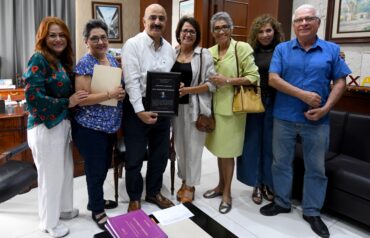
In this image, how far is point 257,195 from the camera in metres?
2.57

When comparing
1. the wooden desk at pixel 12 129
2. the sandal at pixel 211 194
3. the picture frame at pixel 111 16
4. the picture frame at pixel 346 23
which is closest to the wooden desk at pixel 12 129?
the wooden desk at pixel 12 129

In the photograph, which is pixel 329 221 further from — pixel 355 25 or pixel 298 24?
pixel 355 25

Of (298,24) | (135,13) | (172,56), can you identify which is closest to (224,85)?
(172,56)

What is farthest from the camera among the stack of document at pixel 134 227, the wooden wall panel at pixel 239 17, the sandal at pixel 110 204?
the wooden wall panel at pixel 239 17

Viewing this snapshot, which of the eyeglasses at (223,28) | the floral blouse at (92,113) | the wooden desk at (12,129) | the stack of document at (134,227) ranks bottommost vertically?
the stack of document at (134,227)

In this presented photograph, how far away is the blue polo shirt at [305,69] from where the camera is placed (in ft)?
6.49

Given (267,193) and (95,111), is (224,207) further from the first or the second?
(95,111)

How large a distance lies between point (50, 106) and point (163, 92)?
704 mm

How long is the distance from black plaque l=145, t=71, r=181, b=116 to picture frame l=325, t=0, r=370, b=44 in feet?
5.95

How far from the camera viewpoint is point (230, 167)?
241cm

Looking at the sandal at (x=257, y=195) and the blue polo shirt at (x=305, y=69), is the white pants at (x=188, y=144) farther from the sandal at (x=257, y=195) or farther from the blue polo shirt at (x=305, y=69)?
the blue polo shirt at (x=305, y=69)

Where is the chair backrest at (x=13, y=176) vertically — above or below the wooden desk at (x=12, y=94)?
below

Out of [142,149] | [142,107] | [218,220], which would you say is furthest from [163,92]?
[218,220]

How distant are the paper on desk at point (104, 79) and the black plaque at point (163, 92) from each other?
8.6 inches
